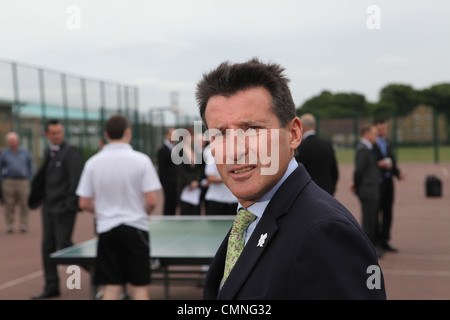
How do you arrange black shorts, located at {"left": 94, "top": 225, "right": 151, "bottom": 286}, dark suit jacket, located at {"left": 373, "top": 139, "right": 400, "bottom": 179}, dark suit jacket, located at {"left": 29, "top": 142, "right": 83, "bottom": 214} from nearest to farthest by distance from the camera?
black shorts, located at {"left": 94, "top": 225, "right": 151, "bottom": 286} < dark suit jacket, located at {"left": 29, "top": 142, "right": 83, "bottom": 214} < dark suit jacket, located at {"left": 373, "top": 139, "right": 400, "bottom": 179}

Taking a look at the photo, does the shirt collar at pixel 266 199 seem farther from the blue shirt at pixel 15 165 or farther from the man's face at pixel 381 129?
the blue shirt at pixel 15 165

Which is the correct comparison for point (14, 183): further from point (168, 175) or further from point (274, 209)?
point (274, 209)

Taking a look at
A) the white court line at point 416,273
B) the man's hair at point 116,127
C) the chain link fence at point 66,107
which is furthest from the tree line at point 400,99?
the man's hair at point 116,127

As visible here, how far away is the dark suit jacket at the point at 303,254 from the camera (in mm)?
1389

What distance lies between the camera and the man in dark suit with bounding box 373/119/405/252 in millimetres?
9359

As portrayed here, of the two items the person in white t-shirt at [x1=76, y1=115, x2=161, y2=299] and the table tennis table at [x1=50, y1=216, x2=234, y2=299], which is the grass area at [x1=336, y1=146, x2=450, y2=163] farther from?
the person in white t-shirt at [x1=76, y1=115, x2=161, y2=299]

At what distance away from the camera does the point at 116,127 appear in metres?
5.31

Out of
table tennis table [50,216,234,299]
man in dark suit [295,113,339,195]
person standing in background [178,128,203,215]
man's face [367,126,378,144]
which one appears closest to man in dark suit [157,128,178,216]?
person standing in background [178,128,203,215]

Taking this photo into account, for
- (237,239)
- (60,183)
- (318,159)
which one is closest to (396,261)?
(318,159)

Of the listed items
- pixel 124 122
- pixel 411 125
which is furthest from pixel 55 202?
pixel 411 125

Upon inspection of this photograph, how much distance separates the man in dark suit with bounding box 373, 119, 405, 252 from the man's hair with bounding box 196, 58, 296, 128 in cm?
786

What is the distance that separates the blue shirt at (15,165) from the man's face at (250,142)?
12.4m

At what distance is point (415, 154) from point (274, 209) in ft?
139

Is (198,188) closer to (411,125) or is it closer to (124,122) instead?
(124,122)
